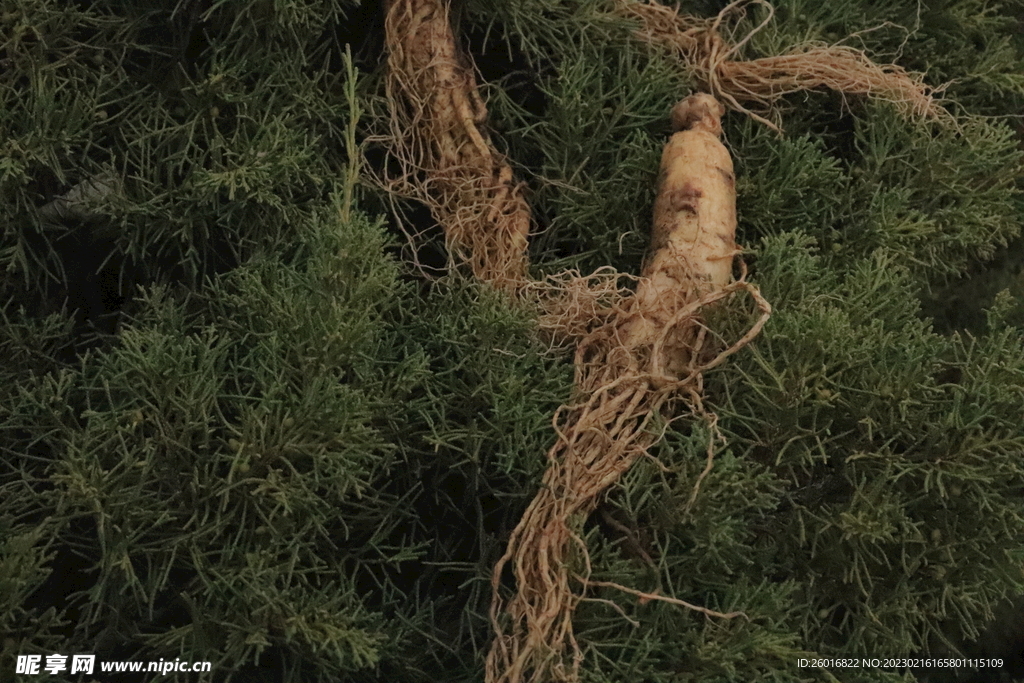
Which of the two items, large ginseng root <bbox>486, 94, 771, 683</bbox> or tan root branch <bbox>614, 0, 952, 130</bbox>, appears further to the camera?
→ tan root branch <bbox>614, 0, 952, 130</bbox>

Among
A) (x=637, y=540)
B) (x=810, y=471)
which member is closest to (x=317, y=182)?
(x=637, y=540)

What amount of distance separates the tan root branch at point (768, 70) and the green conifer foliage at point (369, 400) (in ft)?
0.40

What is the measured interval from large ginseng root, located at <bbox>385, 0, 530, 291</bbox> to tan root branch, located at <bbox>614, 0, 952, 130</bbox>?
26 cm

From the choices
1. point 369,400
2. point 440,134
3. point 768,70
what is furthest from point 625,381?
point 768,70

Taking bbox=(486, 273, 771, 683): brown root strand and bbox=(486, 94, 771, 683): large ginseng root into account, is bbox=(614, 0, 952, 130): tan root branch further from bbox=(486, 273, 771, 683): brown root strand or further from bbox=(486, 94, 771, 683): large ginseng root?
bbox=(486, 273, 771, 683): brown root strand

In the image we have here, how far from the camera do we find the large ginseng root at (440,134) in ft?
4.25

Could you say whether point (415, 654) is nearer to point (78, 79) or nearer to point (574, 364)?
point (574, 364)

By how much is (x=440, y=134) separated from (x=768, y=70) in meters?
0.46

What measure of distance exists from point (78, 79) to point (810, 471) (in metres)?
0.94

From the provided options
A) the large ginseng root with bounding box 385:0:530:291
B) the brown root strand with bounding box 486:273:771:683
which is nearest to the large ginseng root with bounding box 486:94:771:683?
the brown root strand with bounding box 486:273:771:683

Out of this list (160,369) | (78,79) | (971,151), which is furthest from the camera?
(971,151)

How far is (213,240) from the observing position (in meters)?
1.23

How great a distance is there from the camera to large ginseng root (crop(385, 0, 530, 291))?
1295 mm

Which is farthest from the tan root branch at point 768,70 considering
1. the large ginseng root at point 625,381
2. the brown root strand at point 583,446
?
the brown root strand at point 583,446
